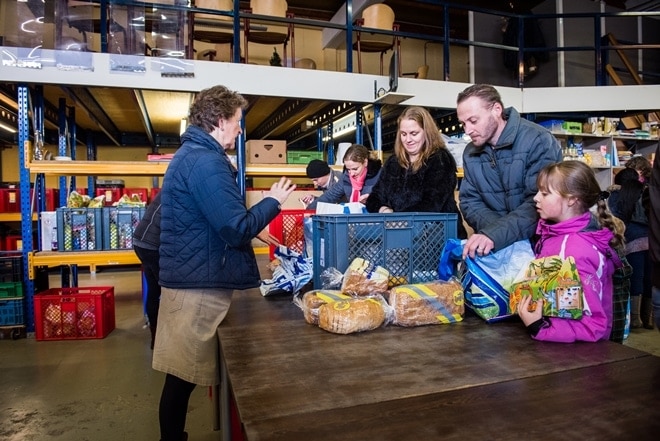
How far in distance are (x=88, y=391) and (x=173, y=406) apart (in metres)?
1.84

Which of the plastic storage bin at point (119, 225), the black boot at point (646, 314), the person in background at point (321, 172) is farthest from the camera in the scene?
the black boot at point (646, 314)

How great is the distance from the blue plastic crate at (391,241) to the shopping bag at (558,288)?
43 centimetres

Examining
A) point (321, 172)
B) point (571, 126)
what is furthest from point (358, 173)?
point (571, 126)

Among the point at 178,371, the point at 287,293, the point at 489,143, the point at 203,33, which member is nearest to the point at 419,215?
the point at 489,143

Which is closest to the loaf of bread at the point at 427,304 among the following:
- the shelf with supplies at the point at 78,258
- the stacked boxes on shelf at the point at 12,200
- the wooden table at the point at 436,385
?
the wooden table at the point at 436,385

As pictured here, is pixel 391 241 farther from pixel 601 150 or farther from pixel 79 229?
pixel 601 150

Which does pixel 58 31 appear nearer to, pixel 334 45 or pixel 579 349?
pixel 579 349

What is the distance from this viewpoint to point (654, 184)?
1.45 meters

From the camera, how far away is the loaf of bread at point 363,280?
1.49m

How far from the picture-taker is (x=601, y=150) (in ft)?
22.3

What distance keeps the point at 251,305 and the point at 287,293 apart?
A: 0.22m

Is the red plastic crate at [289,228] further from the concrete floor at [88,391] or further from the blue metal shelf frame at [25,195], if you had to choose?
the blue metal shelf frame at [25,195]

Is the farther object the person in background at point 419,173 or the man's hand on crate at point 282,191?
the person in background at point 419,173

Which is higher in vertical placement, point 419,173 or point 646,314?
point 419,173
